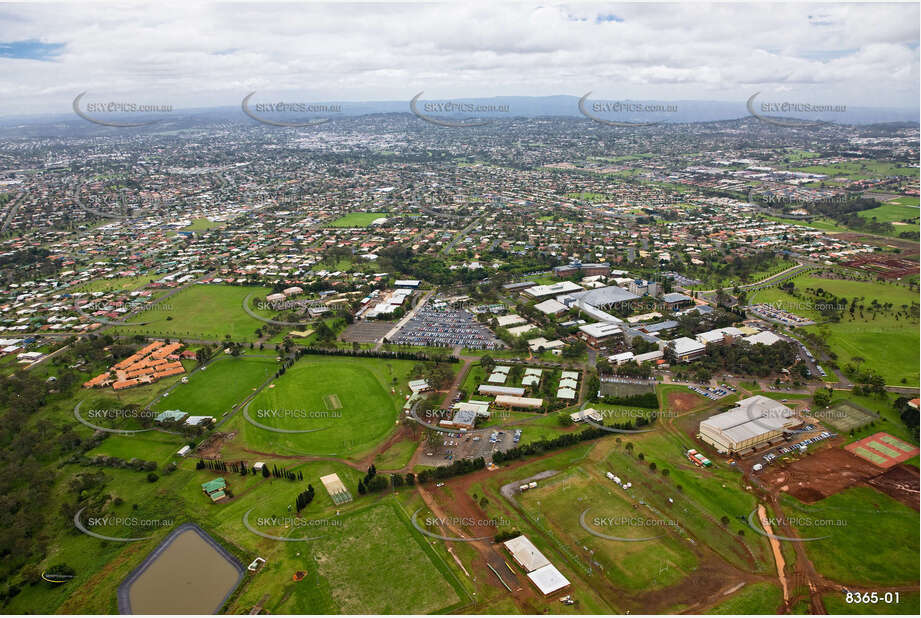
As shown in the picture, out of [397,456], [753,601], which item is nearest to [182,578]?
[397,456]

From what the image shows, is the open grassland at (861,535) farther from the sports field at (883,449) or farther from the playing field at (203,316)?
the playing field at (203,316)

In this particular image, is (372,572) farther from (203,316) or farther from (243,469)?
A: (203,316)

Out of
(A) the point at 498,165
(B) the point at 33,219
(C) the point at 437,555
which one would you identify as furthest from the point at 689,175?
(B) the point at 33,219

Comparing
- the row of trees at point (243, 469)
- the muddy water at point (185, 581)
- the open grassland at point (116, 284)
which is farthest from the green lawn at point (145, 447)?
the open grassland at point (116, 284)

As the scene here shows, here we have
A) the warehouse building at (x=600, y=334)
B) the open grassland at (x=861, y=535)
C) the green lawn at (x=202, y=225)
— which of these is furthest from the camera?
the green lawn at (x=202, y=225)

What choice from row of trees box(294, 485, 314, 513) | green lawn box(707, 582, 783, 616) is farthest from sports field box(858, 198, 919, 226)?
row of trees box(294, 485, 314, 513)

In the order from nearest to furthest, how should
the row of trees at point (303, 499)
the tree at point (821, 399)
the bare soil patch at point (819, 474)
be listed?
the row of trees at point (303, 499), the bare soil patch at point (819, 474), the tree at point (821, 399)

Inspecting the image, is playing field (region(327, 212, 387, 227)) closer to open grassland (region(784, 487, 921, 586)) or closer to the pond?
the pond
